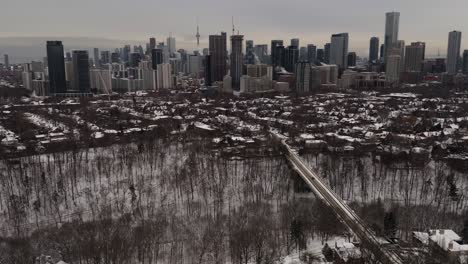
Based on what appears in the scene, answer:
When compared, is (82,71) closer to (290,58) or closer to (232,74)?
(232,74)

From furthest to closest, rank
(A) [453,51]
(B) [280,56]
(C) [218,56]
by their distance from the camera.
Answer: (A) [453,51] → (B) [280,56] → (C) [218,56]

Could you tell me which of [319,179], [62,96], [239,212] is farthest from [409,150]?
[62,96]

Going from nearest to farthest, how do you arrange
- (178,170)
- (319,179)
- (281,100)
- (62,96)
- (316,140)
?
(319,179) < (178,170) < (316,140) < (281,100) < (62,96)

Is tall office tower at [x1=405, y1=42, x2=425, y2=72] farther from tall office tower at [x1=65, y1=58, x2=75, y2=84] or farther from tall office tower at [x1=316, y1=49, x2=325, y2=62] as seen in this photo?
tall office tower at [x1=65, y1=58, x2=75, y2=84]

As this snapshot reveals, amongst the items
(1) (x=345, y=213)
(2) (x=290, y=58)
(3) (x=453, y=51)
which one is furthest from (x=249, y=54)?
(1) (x=345, y=213)

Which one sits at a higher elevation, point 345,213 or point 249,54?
point 249,54

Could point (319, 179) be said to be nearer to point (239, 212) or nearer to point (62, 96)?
point (239, 212)

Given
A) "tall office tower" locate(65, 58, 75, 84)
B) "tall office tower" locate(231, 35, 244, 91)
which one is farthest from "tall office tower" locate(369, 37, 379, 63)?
"tall office tower" locate(65, 58, 75, 84)
